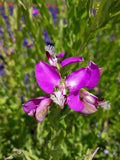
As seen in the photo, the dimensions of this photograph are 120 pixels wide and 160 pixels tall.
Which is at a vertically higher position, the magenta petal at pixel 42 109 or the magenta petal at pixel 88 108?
the magenta petal at pixel 42 109

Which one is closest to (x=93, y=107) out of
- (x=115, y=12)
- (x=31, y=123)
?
(x=115, y=12)

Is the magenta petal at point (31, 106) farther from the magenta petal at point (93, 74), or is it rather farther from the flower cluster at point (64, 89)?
the magenta petal at point (93, 74)

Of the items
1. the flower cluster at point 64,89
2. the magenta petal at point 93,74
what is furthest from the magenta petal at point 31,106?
the magenta petal at point 93,74

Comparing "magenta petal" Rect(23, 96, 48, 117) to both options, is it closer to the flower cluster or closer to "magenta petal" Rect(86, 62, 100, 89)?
the flower cluster

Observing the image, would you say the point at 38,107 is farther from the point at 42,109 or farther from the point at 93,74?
the point at 93,74

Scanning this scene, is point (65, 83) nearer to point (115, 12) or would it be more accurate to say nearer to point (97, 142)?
point (115, 12)

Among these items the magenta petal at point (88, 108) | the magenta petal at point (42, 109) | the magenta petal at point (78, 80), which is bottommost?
the magenta petal at point (88, 108)
